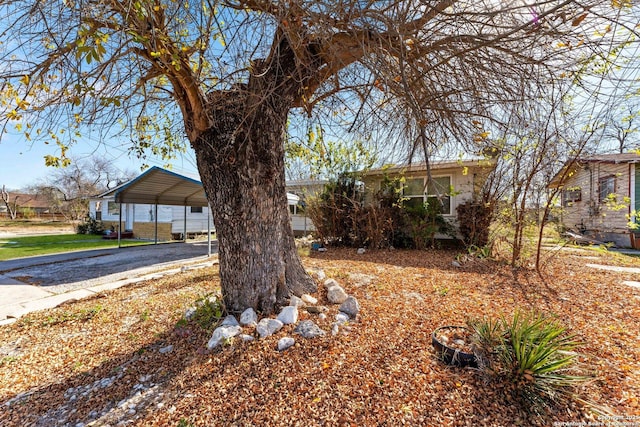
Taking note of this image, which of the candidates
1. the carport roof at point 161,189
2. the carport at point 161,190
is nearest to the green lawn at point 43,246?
the carport at point 161,190

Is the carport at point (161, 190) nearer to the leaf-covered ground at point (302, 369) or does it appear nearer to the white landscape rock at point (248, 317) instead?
the leaf-covered ground at point (302, 369)

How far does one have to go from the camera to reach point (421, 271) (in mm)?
5254

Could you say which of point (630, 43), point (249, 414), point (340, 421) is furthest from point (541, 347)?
point (630, 43)

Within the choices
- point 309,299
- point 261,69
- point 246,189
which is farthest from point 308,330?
point 261,69

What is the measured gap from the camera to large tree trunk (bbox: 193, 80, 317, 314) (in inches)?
107

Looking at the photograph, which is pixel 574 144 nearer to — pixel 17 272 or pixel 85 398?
pixel 85 398

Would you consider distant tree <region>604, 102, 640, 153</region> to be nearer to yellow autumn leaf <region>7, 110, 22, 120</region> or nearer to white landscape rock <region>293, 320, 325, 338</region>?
white landscape rock <region>293, 320, 325, 338</region>

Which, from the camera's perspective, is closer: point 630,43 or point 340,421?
point 340,421

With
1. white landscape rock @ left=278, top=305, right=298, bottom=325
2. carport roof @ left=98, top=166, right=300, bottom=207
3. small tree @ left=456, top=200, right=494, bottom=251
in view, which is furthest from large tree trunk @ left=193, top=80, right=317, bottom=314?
carport roof @ left=98, top=166, right=300, bottom=207

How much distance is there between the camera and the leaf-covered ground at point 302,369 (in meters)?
1.65

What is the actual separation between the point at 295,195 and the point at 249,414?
1206 centimetres

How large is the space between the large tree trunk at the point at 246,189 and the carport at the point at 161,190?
6186mm

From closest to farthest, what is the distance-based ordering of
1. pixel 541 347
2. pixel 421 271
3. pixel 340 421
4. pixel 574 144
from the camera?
pixel 340 421
pixel 541 347
pixel 574 144
pixel 421 271

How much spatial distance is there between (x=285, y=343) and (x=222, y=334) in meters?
0.60
